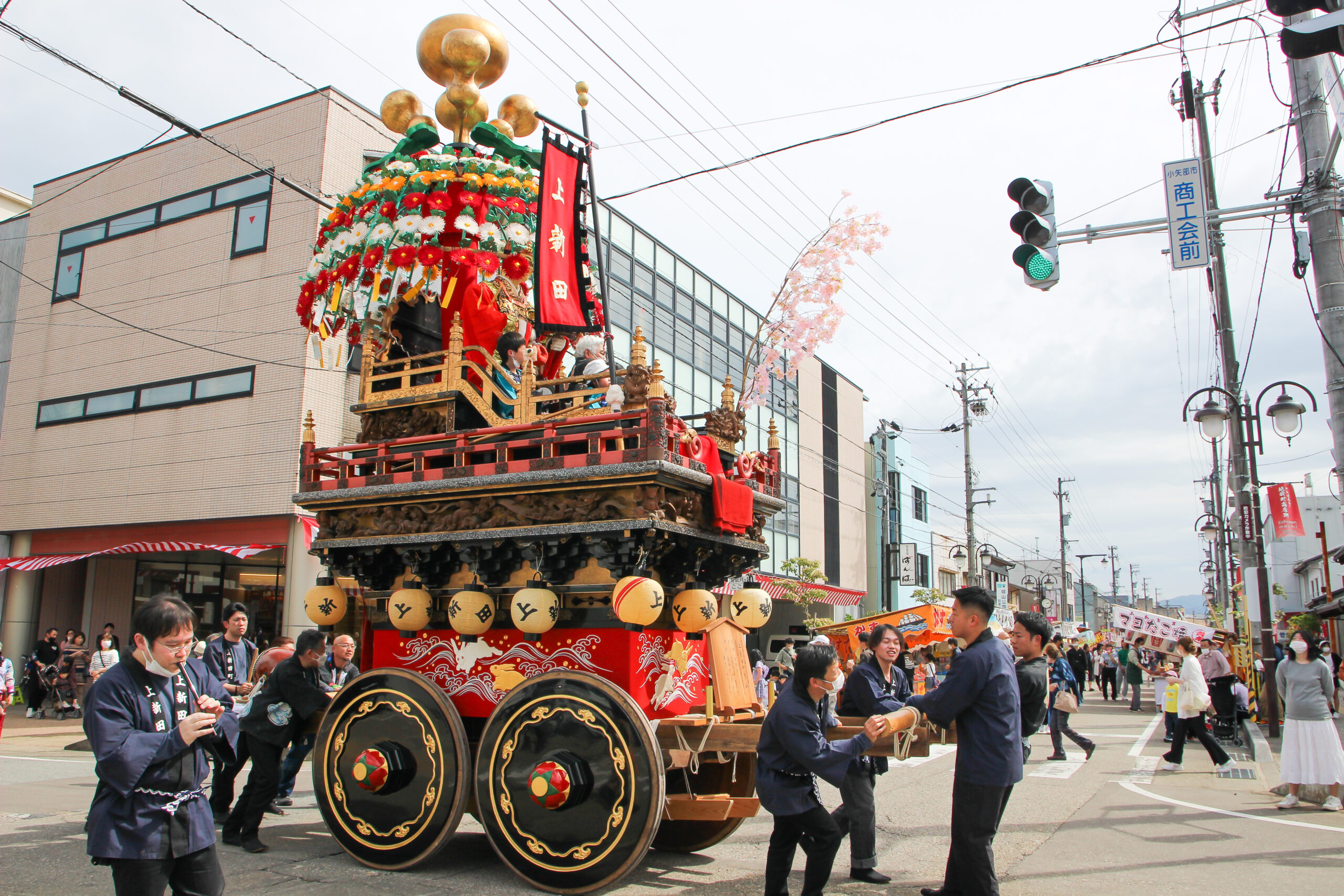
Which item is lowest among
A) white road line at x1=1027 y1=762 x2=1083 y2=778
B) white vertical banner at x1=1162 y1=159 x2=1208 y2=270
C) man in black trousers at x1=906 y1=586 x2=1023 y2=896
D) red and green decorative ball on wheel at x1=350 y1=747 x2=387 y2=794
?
white road line at x1=1027 y1=762 x2=1083 y2=778

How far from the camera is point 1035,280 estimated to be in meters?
8.48

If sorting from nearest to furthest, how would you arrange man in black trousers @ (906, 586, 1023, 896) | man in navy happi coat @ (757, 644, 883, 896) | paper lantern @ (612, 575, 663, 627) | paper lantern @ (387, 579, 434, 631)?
man in black trousers @ (906, 586, 1023, 896) → man in navy happi coat @ (757, 644, 883, 896) → paper lantern @ (612, 575, 663, 627) → paper lantern @ (387, 579, 434, 631)

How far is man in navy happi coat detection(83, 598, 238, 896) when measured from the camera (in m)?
3.56

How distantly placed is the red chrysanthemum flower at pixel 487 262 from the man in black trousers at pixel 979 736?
460cm

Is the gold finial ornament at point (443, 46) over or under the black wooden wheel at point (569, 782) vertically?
over

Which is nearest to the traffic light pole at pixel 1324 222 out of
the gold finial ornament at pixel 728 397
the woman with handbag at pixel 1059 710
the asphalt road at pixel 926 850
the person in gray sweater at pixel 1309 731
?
the person in gray sweater at pixel 1309 731

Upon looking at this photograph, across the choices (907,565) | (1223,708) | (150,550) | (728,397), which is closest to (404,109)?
(728,397)

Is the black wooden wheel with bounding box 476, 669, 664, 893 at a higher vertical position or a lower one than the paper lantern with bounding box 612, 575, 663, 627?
lower

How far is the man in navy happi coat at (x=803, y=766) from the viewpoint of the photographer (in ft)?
16.4

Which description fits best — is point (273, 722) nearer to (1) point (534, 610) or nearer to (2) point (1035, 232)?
(1) point (534, 610)

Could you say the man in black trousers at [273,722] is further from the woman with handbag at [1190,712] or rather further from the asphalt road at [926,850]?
the woman with handbag at [1190,712]

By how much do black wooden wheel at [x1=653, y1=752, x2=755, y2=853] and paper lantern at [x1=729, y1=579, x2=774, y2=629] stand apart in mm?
1030

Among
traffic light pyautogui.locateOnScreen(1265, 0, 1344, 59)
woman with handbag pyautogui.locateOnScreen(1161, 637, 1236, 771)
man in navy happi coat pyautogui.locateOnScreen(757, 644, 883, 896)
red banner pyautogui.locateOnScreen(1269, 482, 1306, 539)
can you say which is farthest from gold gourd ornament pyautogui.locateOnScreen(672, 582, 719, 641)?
red banner pyautogui.locateOnScreen(1269, 482, 1306, 539)

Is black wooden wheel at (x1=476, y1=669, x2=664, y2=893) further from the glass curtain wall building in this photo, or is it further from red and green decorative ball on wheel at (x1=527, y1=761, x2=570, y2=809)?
the glass curtain wall building
